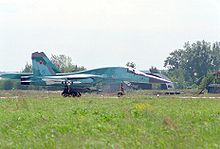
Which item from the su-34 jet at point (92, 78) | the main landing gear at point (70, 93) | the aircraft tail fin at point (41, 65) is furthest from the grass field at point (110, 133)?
the aircraft tail fin at point (41, 65)

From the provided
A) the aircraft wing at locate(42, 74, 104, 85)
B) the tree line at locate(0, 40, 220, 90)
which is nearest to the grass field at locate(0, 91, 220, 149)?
the aircraft wing at locate(42, 74, 104, 85)

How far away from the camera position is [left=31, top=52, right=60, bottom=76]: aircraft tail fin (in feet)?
208

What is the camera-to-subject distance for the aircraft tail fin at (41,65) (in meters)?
63.4

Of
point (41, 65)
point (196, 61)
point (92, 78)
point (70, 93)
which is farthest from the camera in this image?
point (196, 61)

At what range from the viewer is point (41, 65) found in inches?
2515

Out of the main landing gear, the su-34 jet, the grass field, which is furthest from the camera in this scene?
the su-34 jet

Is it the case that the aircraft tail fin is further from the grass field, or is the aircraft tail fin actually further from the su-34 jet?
the grass field

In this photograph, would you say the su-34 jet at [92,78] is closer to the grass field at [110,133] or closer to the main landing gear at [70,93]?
the main landing gear at [70,93]

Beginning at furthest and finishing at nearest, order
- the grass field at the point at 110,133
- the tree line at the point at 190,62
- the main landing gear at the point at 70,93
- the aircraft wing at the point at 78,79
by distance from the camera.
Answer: the tree line at the point at 190,62, the aircraft wing at the point at 78,79, the main landing gear at the point at 70,93, the grass field at the point at 110,133

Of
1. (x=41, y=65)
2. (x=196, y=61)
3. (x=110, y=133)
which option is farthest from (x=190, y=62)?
(x=110, y=133)

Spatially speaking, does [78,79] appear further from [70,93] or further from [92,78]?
[70,93]

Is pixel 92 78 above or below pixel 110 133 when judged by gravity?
above

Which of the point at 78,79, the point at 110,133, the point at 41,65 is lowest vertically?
the point at 110,133

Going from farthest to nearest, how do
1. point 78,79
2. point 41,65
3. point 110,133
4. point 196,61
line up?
1. point 196,61
2. point 41,65
3. point 78,79
4. point 110,133
